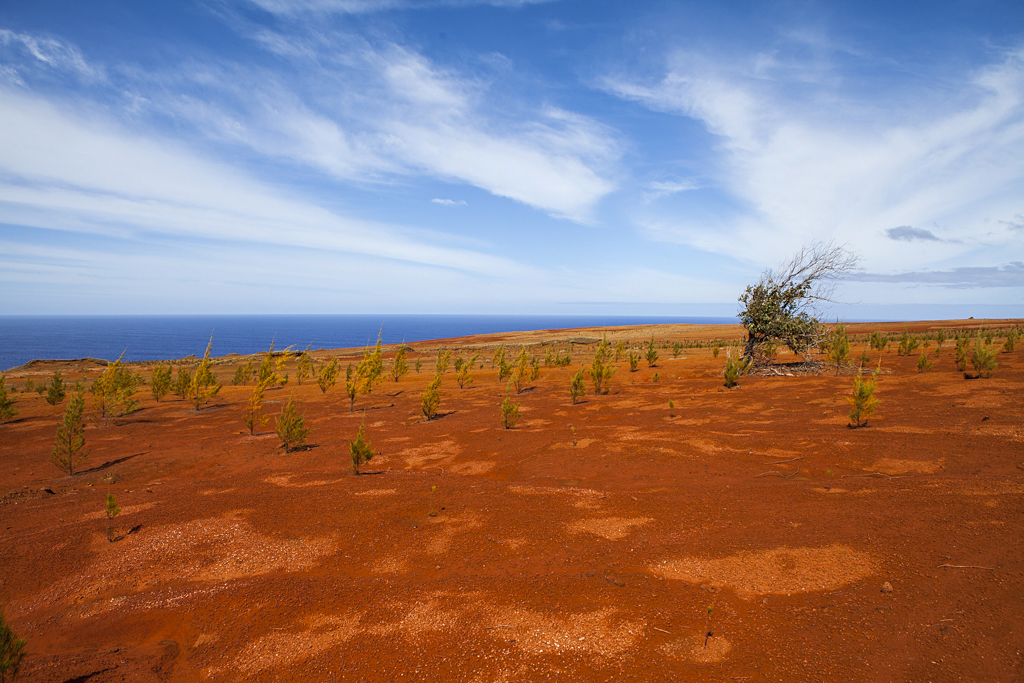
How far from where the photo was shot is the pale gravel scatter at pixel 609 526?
5754mm

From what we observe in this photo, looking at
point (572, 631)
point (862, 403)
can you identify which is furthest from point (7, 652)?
point (862, 403)

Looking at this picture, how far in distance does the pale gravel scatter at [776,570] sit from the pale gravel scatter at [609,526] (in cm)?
83

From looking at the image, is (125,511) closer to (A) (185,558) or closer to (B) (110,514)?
(B) (110,514)

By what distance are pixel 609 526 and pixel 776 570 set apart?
1995 mm

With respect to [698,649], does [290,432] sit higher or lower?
higher

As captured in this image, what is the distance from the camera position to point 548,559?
527 centimetres

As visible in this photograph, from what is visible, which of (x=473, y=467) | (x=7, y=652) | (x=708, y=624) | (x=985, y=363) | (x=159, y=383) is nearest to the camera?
(x=7, y=652)

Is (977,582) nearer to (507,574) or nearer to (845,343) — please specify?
(507,574)

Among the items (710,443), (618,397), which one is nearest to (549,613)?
(710,443)

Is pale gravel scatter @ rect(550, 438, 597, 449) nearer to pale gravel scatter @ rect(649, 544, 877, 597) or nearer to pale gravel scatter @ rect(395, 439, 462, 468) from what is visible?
pale gravel scatter @ rect(395, 439, 462, 468)

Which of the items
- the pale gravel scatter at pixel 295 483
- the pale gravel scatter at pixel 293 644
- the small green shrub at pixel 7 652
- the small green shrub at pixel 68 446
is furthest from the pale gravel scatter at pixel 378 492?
the small green shrub at pixel 68 446

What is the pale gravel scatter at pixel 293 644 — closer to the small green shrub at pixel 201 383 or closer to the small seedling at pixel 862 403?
the small seedling at pixel 862 403

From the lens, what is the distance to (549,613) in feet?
14.1

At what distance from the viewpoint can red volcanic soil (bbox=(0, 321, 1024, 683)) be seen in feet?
12.1
